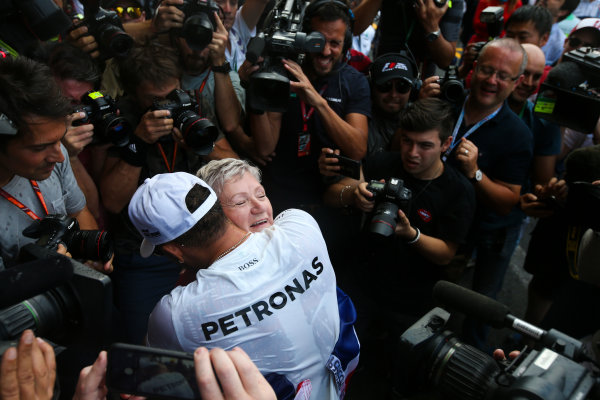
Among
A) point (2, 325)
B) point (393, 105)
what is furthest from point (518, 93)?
point (2, 325)

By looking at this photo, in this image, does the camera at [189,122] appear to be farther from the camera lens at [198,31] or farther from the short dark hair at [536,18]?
the short dark hair at [536,18]

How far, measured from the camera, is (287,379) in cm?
156

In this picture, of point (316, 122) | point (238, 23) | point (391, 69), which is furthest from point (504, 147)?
point (238, 23)

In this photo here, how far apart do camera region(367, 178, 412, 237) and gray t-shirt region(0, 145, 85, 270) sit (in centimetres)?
149

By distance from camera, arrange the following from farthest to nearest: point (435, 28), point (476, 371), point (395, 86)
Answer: point (435, 28), point (395, 86), point (476, 371)

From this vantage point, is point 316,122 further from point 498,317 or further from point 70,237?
point 498,317

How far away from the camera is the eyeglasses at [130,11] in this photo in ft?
11.2

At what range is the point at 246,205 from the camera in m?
2.08

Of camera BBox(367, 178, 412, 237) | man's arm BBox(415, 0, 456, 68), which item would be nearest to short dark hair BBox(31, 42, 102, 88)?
camera BBox(367, 178, 412, 237)

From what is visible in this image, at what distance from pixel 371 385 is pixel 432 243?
3.82 ft

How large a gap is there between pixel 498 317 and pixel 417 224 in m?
1.32

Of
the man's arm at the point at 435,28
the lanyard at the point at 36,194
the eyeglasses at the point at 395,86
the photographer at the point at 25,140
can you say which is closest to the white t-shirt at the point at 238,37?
the eyeglasses at the point at 395,86

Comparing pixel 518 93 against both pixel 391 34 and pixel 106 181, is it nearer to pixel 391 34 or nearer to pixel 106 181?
pixel 391 34

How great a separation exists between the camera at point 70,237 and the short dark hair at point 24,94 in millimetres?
346
